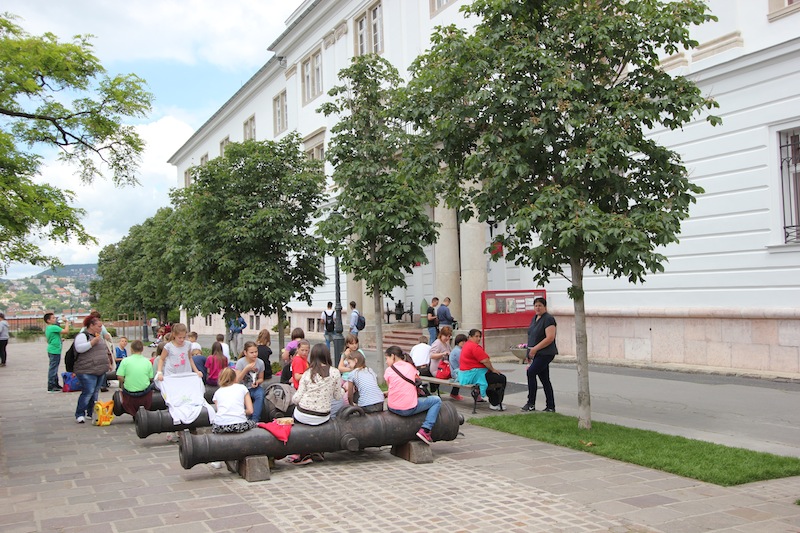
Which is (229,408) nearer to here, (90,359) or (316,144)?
(90,359)

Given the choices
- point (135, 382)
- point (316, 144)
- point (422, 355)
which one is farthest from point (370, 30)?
point (135, 382)

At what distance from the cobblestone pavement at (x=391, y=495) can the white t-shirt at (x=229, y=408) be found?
25.2 inches

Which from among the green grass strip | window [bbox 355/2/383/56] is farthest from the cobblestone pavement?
window [bbox 355/2/383/56]

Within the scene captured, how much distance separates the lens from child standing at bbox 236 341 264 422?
10.2m

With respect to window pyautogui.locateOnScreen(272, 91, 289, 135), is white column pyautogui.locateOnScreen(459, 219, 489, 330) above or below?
below

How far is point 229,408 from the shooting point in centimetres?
814

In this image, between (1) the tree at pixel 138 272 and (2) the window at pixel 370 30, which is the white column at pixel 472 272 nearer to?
(2) the window at pixel 370 30

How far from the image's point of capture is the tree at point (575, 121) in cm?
938

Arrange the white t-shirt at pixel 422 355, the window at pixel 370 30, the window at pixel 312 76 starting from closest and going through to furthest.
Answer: the white t-shirt at pixel 422 355, the window at pixel 370 30, the window at pixel 312 76

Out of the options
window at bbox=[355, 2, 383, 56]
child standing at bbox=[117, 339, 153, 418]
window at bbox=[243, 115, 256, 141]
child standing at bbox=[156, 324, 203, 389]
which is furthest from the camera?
window at bbox=[243, 115, 256, 141]

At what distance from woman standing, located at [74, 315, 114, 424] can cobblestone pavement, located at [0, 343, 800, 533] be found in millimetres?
2557

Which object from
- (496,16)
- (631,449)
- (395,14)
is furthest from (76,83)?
(395,14)

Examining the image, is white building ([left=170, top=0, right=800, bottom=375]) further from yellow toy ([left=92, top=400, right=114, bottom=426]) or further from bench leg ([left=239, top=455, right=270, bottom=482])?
yellow toy ([left=92, top=400, right=114, bottom=426])

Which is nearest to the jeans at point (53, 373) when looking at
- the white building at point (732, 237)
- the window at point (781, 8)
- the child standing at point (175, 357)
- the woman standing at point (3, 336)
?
the child standing at point (175, 357)
